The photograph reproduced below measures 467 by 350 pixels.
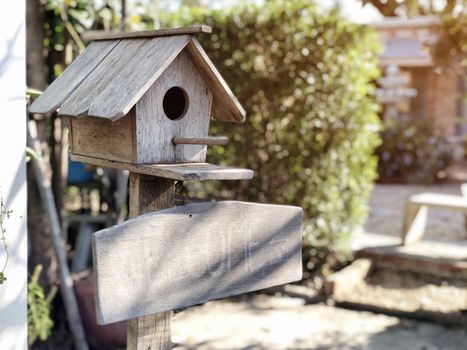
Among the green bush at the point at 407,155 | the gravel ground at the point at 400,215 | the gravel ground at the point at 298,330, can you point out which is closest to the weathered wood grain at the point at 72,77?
the gravel ground at the point at 298,330

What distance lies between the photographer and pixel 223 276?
2.28 metres

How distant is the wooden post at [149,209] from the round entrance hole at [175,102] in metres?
0.31

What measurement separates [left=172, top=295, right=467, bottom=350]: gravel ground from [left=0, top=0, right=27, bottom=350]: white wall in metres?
2.01

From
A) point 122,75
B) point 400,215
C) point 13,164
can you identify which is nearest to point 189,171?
point 122,75

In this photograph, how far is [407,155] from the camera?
13.3 m

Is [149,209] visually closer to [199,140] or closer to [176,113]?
[199,140]

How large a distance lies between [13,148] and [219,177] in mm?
1076

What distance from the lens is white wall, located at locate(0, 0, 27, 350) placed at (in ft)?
9.13

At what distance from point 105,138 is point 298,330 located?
10.3 ft

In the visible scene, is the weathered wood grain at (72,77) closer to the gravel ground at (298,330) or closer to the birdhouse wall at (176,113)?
the birdhouse wall at (176,113)

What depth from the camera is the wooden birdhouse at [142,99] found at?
232 cm

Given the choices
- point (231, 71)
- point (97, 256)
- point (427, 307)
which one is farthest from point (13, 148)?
point (427, 307)

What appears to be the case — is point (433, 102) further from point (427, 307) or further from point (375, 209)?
point (427, 307)

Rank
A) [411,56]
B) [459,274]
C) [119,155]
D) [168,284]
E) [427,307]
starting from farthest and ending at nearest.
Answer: [411,56] < [459,274] < [427,307] < [119,155] < [168,284]
